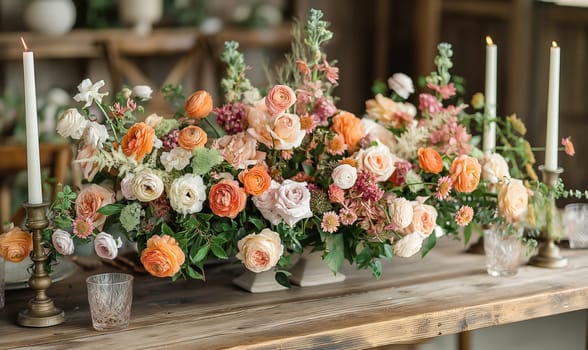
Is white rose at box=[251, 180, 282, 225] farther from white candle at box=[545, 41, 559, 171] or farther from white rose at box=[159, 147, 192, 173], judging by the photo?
white candle at box=[545, 41, 559, 171]

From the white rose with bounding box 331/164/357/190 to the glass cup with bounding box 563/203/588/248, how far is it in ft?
2.13

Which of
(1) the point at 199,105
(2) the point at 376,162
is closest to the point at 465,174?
(2) the point at 376,162

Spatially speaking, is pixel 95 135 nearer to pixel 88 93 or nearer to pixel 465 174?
pixel 88 93

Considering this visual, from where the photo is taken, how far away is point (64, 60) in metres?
4.70

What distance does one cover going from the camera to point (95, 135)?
1671mm

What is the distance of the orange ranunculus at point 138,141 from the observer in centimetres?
166

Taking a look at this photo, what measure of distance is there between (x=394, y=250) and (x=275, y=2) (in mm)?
3550

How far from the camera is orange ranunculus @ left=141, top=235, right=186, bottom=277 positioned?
5.34 feet

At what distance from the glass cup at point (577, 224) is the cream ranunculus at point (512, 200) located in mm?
260

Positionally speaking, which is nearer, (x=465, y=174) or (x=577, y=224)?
(x=465, y=174)

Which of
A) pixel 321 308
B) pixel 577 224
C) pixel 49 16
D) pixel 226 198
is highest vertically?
pixel 49 16

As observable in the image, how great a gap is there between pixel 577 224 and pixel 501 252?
→ 29 centimetres

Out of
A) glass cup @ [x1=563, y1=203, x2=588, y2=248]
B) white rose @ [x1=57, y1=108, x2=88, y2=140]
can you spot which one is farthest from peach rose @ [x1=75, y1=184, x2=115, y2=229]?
glass cup @ [x1=563, y1=203, x2=588, y2=248]

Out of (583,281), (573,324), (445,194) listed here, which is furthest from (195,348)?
(573,324)
